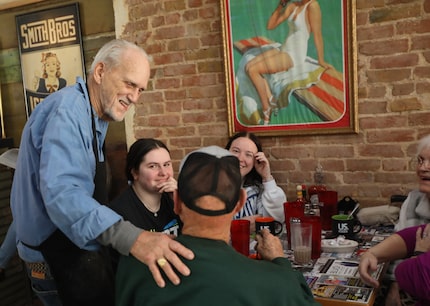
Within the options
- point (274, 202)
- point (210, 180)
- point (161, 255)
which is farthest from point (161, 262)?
point (274, 202)

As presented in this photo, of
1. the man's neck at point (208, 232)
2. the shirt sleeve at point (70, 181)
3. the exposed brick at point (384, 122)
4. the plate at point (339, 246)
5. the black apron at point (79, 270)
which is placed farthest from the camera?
the exposed brick at point (384, 122)

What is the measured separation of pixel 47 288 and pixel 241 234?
0.89m

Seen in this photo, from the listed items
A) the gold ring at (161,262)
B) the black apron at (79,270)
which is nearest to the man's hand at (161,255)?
the gold ring at (161,262)

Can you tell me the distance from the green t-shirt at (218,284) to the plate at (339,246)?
2.45ft

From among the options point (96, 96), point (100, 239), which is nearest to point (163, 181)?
point (96, 96)

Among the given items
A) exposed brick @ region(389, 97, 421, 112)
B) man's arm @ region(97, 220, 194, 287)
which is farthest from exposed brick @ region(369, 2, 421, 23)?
man's arm @ region(97, 220, 194, 287)

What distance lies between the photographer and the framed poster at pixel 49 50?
3164 mm

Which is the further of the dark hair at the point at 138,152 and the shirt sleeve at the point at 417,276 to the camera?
the dark hair at the point at 138,152

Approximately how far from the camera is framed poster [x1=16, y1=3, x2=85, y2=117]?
10.4 feet

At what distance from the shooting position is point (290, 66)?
258cm

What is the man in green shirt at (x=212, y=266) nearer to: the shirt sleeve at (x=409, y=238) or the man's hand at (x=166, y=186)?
the shirt sleeve at (x=409, y=238)

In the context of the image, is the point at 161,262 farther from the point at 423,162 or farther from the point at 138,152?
the point at 423,162

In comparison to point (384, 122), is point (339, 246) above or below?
below

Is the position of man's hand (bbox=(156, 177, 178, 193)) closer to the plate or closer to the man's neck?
the plate
